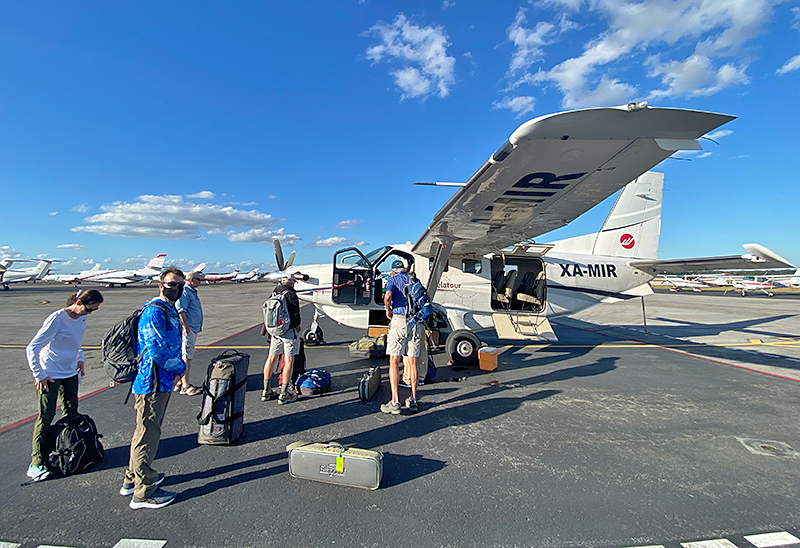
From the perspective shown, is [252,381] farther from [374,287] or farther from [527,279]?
[527,279]

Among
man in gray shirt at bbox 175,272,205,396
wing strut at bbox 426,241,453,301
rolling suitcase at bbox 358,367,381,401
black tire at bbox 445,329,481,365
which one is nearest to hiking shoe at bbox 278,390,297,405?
rolling suitcase at bbox 358,367,381,401

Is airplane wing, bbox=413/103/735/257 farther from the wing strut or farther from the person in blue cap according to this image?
the person in blue cap

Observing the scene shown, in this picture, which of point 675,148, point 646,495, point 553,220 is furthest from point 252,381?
point 675,148

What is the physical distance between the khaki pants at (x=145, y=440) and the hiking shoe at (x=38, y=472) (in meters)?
0.94

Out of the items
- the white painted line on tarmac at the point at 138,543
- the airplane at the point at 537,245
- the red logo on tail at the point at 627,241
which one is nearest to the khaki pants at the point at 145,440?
the white painted line on tarmac at the point at 138,543

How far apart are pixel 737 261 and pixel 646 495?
645 cm

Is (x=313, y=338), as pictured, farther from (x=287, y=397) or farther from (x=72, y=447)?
(x=72, y=447)

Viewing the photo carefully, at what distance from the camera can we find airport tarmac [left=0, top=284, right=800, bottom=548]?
7.61 feet

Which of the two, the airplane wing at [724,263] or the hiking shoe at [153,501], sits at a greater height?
the airplane wing at [724,263]

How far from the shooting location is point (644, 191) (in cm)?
970

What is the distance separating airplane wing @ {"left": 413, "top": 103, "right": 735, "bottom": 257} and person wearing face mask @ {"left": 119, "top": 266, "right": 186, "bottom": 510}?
3.33 m

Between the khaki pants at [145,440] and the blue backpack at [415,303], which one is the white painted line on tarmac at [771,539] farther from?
the khaki pants at [145,440]

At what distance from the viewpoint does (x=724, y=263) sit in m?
7.43

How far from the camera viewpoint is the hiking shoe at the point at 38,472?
2.82 m
